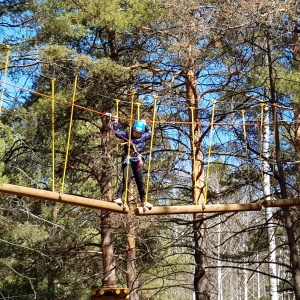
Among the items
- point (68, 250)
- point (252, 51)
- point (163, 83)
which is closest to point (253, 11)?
point (252, 51)

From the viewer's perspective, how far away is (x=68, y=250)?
10977 mm

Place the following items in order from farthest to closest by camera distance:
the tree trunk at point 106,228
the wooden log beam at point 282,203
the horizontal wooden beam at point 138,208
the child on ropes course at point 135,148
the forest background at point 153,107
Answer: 1. the tree trunk at point 106,228
2. the forest background at point 153,107
3. the child on ropes course at point 135,148
4. the wooden log beam at point 282,203
5. the horizontal wooden beam at point 138,208

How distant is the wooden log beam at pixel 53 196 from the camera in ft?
18.0

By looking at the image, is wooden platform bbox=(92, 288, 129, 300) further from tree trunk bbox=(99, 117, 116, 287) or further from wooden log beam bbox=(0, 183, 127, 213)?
wooden log beam bbox=(0, 183, 127, 213)

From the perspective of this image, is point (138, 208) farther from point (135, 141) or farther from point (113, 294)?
point (113, 294)

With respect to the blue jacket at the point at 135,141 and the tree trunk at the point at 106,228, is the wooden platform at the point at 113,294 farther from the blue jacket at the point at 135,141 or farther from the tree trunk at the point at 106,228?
the blue jacket at the point at 135,141

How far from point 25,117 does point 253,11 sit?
4.24 meters

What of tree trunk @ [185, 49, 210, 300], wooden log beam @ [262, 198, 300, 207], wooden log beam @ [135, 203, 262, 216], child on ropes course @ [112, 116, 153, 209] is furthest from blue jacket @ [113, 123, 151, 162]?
tree trunk @ [185, 49, 210, 300]

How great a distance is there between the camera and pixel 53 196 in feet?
19.0

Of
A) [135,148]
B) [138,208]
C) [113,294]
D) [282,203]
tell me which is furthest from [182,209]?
[113,294]

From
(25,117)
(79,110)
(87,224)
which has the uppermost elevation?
(79,110)

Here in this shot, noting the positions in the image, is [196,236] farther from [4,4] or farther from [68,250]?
[4,4]

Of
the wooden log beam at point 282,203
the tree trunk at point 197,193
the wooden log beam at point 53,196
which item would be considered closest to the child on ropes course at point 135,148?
the wooden log beam at point 53,196

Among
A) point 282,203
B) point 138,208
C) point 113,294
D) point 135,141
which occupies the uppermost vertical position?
point 135,141
